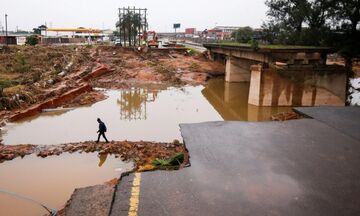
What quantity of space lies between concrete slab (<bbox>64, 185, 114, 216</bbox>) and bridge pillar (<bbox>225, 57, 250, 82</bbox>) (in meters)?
31.1

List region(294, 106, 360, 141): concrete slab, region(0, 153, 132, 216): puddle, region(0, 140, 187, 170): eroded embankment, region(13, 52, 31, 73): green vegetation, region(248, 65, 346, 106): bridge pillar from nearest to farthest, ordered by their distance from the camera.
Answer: region(0, 153, 132, 216): puddle
region(294, 106, 360, 141): concrete slab
region(0, 140, 187, 170): eroded embankment
region(248, 65, 346, 106): bridge pillar
region(13, 52, 31, 73): green vegetation

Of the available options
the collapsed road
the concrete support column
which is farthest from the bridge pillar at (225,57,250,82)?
the collapsed road

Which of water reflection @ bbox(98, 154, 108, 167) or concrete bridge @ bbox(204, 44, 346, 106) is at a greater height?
concrete bridge @ bbox(204, 44, 346, 106)

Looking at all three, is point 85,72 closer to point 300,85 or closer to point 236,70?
point 236,70

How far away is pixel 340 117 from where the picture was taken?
37.7 feet

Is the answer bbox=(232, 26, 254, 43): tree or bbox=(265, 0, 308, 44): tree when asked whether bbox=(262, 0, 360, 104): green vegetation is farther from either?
bbox=(232, 26, 254, 43): tree

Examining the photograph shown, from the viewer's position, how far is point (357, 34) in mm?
24500

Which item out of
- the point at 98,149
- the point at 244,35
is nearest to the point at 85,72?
the point at 98,149

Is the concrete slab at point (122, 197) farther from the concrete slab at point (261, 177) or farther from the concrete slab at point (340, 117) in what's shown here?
the concrete slab at point (340, 117)

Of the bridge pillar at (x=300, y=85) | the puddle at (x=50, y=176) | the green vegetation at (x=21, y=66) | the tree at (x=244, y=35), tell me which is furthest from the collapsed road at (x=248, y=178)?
the tree at (x=244, y=35)

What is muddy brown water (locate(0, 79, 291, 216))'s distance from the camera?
10.4 metres

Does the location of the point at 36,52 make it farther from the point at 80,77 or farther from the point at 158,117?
the point at 158,117

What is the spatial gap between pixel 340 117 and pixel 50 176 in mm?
9552

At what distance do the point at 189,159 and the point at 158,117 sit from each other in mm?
13079
